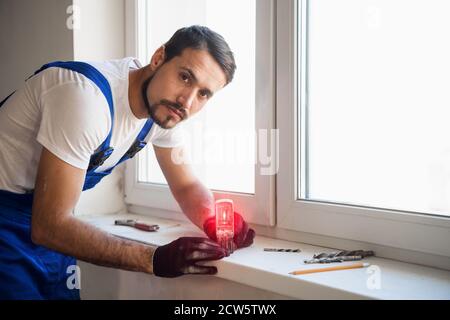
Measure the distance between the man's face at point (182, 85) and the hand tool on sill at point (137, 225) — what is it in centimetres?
36

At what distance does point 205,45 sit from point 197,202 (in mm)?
443

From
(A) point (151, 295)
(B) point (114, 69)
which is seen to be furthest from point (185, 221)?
(B) point (114, 69)

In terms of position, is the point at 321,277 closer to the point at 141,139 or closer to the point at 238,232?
the point at 238,232

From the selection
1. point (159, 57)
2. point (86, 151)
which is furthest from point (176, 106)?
point (86, 151)

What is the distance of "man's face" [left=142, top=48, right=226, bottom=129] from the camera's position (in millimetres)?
1051

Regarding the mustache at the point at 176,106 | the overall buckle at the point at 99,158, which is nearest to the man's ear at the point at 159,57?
the mustache at the point at 176,106

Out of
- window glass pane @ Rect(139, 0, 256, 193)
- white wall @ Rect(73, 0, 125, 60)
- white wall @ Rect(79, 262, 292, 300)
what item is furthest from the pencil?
white wall @ Rect(73, 0, 125, 60)

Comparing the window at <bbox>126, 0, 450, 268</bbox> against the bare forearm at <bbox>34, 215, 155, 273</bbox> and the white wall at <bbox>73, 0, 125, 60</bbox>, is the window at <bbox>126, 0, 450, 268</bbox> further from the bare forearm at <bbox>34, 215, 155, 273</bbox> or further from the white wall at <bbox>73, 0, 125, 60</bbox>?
the white wall at <bbox>73, 0, 125, 60</bbox>

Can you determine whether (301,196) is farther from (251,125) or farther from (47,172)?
(47,172)

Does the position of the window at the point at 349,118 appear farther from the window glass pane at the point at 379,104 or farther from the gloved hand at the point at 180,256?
the gloved hand at the point at 180,256

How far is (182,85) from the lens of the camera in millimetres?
1069

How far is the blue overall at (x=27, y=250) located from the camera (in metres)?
1.01

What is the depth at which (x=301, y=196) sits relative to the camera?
3.70ft

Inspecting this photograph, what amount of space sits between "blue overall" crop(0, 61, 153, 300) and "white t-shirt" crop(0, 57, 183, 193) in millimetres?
31
